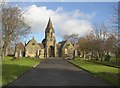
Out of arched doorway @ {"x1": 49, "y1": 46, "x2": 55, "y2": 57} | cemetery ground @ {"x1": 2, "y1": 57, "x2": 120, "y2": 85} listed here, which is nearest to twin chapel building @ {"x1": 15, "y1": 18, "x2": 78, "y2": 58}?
arched doorway @ {"x1": 49, "y1": 46, "x2": 55, "y2": 57}

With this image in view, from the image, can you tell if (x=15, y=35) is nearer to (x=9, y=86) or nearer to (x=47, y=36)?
(x=9, y=86)

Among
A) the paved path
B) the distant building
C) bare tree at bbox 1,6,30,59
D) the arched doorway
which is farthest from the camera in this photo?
the arched doorway

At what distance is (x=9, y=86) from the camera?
50.6 feet

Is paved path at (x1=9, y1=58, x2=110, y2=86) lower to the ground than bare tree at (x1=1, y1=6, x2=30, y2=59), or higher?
lower

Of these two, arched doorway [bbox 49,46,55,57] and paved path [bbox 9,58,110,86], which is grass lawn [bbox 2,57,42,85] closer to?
paved path [bbox 9,58,110,86]

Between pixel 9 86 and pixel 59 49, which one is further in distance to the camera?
pixel 59 49

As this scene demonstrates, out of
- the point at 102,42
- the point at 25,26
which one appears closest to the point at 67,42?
the point at 102,42

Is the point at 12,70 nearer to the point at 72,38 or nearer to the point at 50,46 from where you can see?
the point at 50,46

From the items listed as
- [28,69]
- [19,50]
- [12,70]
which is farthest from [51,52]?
[12,70]

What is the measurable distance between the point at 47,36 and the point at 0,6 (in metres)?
87.5

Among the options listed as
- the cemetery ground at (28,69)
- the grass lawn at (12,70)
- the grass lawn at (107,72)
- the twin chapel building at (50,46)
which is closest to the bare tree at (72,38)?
the twin chapel building at (50,46)

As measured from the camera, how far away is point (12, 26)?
5788cm

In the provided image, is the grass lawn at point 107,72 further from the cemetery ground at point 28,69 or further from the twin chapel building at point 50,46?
the twin chapel building at point 50,46

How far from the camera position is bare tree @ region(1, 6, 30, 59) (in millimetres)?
55844
